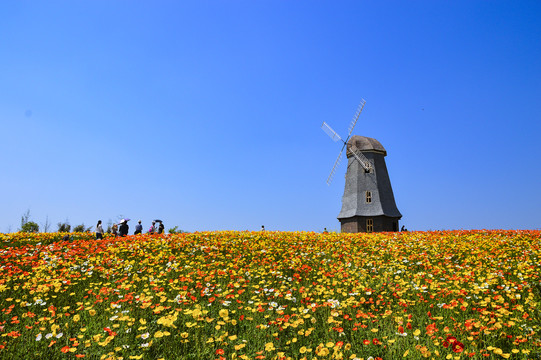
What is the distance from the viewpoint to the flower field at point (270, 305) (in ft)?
16.6

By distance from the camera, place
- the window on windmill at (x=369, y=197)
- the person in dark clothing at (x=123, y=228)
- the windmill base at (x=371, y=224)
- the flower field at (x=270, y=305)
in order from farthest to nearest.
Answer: the window on windmill at (x=369, y=197) → the windmill base at (x=371, y=224) → the person in dark clothing at (x=123, y=228) → the flower field at (x=270, y=305)

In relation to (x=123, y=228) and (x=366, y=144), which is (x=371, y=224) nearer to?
(x=366, y=144)

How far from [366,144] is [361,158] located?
1686 mm

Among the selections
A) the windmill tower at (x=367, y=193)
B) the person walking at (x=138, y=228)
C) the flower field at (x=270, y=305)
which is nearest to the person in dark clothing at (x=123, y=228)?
the person walking at (x=138, y=228)

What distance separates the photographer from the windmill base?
1251 inches

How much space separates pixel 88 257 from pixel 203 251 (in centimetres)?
402

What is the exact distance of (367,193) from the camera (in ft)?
107

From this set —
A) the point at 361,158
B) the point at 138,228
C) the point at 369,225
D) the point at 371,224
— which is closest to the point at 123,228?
the point at 138,228

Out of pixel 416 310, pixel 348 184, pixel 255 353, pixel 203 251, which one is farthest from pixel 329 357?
pixel 348 184

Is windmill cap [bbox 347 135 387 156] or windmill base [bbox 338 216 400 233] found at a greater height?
windmill cap [bbox 347 135 387 156]

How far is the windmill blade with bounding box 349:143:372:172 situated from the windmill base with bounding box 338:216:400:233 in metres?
4.79

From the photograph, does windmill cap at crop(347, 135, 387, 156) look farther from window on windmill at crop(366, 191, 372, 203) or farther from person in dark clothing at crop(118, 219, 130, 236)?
person in dark clothing at crop(118, 219, 130, 236)

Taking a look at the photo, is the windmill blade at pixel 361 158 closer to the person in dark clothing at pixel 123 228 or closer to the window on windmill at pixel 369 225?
the window on windmill at pixel 369 225

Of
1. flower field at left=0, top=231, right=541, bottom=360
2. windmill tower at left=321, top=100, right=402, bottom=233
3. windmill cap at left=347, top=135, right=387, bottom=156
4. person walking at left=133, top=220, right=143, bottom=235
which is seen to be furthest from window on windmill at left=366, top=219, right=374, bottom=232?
person walking at left=133, top=220, right=143, bottom=235
